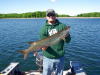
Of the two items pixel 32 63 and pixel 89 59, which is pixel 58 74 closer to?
pixel 32 63

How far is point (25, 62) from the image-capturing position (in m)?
8.32

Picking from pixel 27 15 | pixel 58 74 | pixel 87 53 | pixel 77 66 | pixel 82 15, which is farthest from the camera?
pixel 82 15

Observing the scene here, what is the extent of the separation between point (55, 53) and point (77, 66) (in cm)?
167

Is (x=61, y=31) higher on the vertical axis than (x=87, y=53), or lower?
higher

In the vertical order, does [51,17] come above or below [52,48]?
above

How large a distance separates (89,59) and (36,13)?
134 metres

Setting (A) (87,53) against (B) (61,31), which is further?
(A) (87,53)

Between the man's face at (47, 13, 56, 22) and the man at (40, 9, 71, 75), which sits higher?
the man's face at (47, 13, 56, 22)

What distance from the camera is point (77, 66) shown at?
4320mm

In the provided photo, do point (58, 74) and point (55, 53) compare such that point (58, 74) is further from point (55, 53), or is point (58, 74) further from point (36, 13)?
point (36, 13)

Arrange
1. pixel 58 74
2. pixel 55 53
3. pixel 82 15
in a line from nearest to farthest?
pixel 55 53, pixel 58 74, pixel 82 15

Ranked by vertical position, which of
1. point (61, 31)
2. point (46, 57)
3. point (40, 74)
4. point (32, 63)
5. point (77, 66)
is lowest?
point (32, 63)

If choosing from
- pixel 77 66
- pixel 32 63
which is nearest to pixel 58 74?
pixel 77 66

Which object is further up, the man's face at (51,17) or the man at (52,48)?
the man's face at (51,17)
